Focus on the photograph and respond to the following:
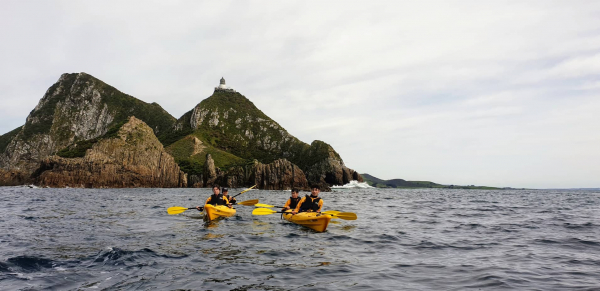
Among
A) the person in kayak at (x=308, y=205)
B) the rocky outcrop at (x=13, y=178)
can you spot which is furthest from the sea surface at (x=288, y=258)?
the rocky outcrop at (x=13, y=178)

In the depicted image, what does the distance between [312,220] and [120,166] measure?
112 meters

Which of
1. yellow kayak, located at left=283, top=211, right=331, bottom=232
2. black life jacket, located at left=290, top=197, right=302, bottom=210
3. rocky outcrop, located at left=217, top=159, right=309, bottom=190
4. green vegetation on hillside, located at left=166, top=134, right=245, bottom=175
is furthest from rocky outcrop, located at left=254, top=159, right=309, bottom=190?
yellow kayak, located at left=283, top=211, right=331, bottom=232

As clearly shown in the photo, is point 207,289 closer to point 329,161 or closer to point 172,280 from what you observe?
point 172,280

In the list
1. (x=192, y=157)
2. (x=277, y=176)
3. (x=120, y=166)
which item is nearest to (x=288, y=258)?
(x=277, y=176)

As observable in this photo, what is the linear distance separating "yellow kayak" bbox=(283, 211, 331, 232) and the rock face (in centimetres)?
10581

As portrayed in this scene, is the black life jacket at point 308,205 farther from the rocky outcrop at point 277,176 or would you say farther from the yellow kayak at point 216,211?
the rocky outcrop at point 277,176

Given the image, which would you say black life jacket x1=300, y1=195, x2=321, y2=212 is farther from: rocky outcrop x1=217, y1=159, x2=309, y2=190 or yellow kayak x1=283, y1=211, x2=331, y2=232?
rocky outcrop x1=217, y1=159, x2=309, y2=190

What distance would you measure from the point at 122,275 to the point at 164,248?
143 inches

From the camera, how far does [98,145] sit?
112750 millimetres

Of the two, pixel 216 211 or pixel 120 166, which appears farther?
pixel 120 166

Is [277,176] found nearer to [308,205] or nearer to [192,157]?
[192,157]

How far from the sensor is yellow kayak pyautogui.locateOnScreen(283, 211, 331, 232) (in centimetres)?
1748

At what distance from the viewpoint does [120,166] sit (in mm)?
112125

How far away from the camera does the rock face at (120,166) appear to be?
101125 millimetres
